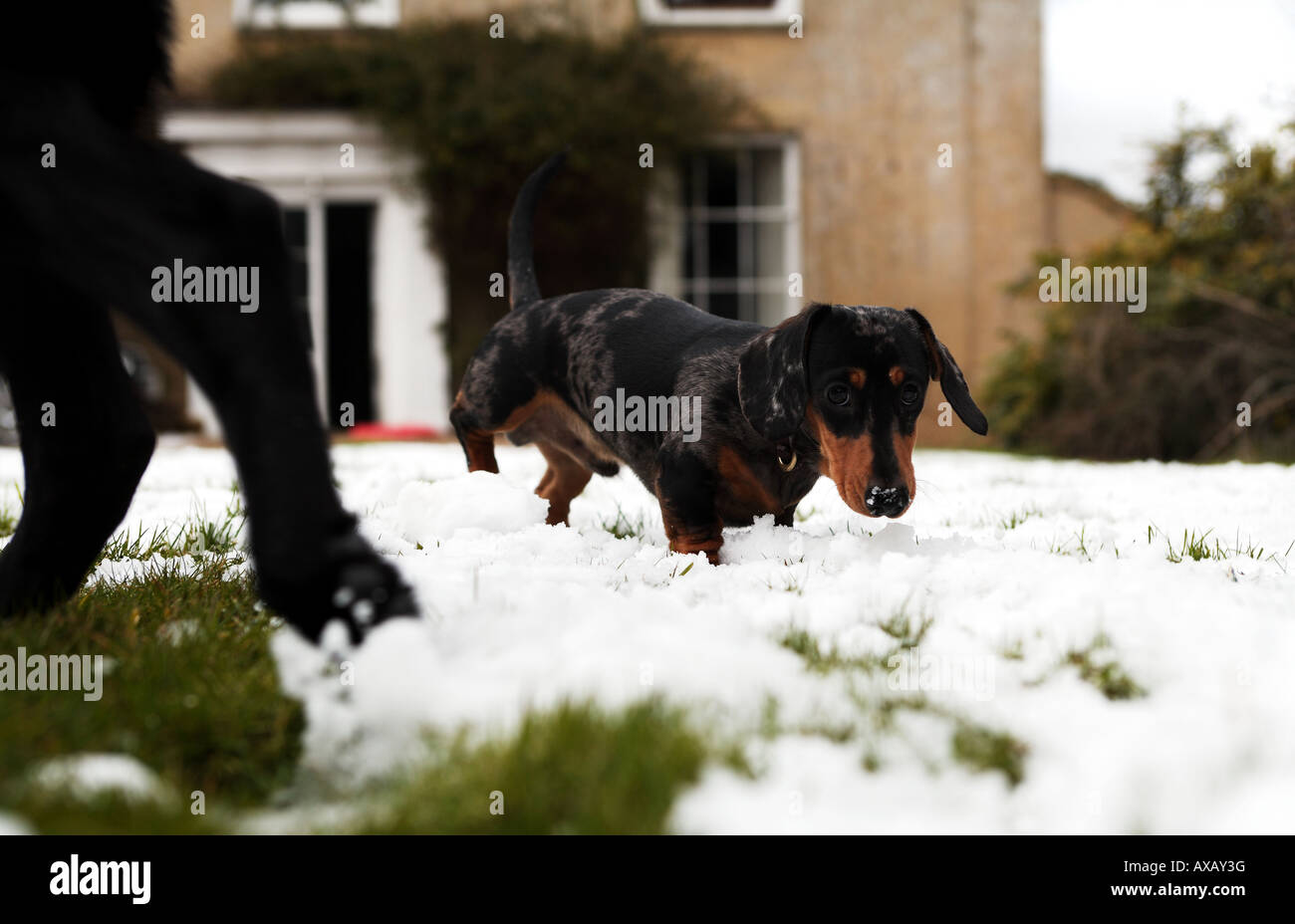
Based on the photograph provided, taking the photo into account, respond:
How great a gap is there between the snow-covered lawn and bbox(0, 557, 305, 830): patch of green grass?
7 centimetres

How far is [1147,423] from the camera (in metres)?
7.31

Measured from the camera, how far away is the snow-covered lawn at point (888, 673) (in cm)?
119

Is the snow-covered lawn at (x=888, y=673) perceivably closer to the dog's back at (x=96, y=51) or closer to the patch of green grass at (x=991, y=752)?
the patch of green grass at (x=991, y=752)

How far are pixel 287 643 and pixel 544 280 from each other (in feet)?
Answer: 28.1

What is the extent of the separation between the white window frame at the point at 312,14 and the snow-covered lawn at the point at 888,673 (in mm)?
8987

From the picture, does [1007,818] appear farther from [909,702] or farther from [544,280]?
[544,280]

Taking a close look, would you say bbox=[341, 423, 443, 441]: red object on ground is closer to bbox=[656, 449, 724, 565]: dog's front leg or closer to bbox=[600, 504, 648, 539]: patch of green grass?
bbox=[600, 504, 648, 539]: patch of green grass

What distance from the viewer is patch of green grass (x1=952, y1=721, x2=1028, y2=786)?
1.25m

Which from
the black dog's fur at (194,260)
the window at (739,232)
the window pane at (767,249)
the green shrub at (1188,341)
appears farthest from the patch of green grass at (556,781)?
the window pane at (767,249)

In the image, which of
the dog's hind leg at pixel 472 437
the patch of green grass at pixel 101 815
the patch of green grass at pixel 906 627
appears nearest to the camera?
the patch of green grass at pixel 101 815

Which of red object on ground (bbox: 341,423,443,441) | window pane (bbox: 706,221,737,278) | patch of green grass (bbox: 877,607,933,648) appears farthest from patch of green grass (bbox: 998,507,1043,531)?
window pane (bbox: 706,221,737,278)

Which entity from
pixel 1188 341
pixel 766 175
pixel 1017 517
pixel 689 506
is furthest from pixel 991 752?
pixel 766 175

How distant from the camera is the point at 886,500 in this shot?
87.7 inches

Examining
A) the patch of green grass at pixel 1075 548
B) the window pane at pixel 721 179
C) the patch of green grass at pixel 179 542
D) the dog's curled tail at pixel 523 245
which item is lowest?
the patch of green grass at pixel 1075 548
